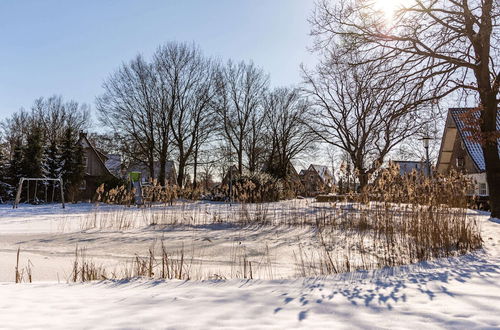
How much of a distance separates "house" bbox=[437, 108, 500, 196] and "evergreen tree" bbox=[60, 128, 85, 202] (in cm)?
2416

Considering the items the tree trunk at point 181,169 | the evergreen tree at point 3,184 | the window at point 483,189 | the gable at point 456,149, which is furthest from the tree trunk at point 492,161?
the evergreen tree at point 3,184

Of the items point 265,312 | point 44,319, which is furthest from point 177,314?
point 44,319

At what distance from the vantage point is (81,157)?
2609 centimetres

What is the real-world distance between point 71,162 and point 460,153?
2765 cm

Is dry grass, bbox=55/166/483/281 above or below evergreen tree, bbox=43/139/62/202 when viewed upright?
below

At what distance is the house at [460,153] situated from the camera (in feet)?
69.7

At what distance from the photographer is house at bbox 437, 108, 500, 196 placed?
21234 millimetres

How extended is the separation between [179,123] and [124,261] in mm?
22935

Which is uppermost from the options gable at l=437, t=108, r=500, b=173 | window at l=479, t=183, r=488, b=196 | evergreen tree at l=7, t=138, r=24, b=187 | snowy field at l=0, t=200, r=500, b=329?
gable at l=437, t=108, r=500, b=173

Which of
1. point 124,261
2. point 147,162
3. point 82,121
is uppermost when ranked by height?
point 82,121


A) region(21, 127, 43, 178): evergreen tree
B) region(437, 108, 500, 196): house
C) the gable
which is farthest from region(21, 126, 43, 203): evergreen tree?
the gable

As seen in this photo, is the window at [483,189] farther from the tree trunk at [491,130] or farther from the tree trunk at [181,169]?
the tree trunk at [181,169]

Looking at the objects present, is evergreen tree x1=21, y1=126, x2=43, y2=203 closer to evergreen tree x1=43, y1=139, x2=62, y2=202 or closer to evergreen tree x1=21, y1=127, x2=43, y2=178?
evergreen tree x1=21, y1=127, x2=43, y2=178

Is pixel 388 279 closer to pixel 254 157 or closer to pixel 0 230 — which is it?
pixel 0 230
